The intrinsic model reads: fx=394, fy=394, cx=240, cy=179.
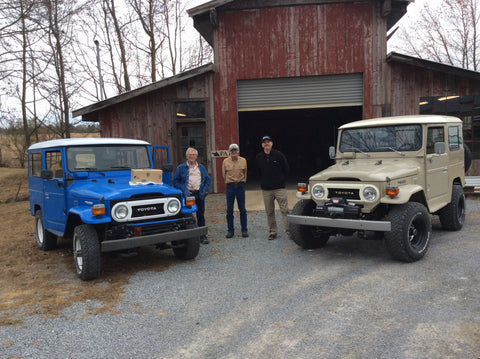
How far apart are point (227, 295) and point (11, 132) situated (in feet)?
72.7

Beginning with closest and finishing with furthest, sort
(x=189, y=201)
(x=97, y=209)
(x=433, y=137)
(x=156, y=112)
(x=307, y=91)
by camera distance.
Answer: (x=97, y=209), (x=189, y=201), (x=433, y=137), (x=307, y=91), (x=156, y=112)

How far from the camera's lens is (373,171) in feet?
18.0

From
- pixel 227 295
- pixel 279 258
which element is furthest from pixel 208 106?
pixel 227 295

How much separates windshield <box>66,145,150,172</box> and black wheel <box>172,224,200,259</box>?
1.48m

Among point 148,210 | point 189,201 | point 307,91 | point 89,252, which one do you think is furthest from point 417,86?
point 89,252

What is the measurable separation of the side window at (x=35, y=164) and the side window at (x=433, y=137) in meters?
6.20

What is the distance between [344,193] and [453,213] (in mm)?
2744

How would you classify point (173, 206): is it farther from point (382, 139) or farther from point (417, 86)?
point (417, 86)

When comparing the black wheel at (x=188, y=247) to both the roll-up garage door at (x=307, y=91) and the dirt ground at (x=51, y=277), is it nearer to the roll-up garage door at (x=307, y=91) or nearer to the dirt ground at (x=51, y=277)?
the dirt ground at (x=51, y=277)

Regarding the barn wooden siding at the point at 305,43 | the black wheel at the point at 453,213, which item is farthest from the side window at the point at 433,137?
the barn wooden siding at the point at 305,43

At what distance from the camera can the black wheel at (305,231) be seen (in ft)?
19.8

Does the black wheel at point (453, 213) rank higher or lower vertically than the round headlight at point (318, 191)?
lower

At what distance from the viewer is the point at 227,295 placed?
14.7ft

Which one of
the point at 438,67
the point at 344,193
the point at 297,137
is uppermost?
the point at 438,67
